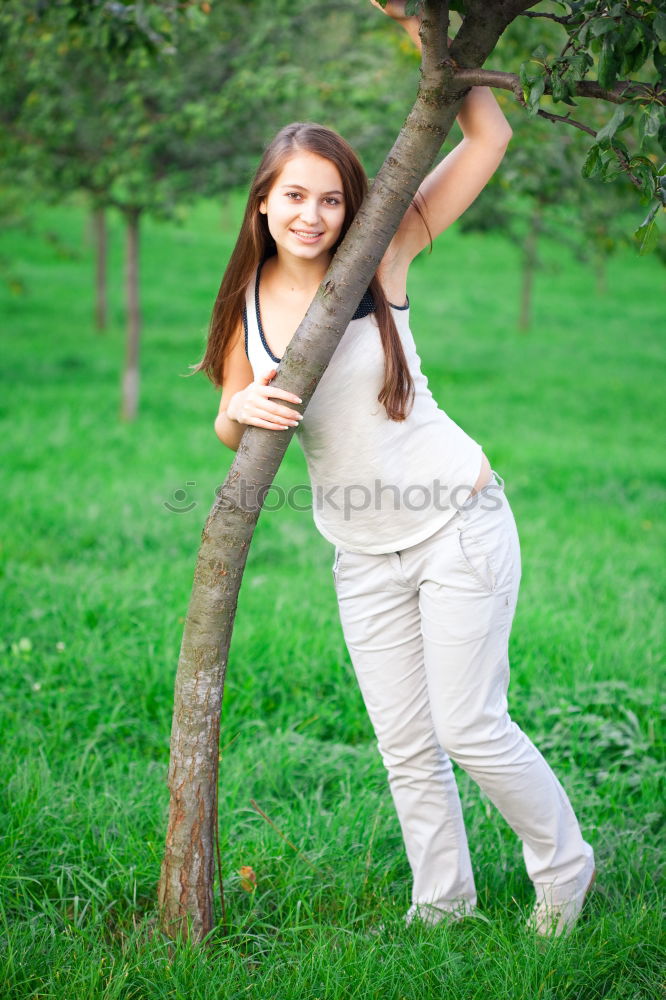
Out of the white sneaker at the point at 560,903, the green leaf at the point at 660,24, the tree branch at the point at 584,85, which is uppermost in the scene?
the green leaf at the point at 660,24

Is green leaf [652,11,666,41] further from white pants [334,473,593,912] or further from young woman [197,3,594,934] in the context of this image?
white pants [334,473,593,912]

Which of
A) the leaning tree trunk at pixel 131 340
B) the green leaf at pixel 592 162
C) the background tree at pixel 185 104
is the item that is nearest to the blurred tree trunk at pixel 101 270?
the leaning tree trunk at pixel 131 340

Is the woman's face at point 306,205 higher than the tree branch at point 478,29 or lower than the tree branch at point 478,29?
lower

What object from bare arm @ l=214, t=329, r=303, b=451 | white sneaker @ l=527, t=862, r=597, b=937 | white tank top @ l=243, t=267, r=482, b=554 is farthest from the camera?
white sneaker @ l=527, t=862, r=597, b=937

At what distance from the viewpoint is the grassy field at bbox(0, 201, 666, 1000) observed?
2133mm

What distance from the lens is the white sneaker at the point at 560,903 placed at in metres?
2.28

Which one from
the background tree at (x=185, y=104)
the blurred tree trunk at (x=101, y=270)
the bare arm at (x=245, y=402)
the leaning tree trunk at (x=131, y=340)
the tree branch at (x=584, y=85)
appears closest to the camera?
the tree branch at (x=584, y=85)

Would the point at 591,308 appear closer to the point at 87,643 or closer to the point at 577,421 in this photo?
the point at 577,421

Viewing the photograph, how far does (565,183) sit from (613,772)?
4.99 metres

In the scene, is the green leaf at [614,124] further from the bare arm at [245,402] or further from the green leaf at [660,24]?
the bare arm at [245,402]

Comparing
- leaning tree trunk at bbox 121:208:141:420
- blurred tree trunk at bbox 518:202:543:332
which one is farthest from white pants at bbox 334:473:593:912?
blurred tree trunk at bbox 518:202:543:332

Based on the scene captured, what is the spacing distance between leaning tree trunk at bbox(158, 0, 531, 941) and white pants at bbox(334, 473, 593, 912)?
1.20ft

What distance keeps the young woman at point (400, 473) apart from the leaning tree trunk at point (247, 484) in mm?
111

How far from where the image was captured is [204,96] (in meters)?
8.02
